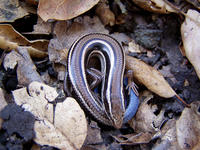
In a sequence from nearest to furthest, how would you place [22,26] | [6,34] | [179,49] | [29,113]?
[29,113] → [6,34] → [22,26] → [179,49]

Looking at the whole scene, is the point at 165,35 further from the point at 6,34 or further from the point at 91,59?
the point at 6,34

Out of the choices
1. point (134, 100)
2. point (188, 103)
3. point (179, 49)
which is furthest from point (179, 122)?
point (179, 49)

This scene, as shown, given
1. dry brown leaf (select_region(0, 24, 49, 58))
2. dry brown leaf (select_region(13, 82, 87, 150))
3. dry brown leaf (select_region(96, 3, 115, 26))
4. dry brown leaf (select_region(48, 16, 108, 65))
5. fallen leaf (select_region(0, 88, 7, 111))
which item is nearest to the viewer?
dry brown leaf (select_region(13, 82, 87, 150))

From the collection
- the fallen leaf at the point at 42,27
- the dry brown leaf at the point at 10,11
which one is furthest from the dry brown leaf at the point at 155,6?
the dry brown leaf at the point at 10,11

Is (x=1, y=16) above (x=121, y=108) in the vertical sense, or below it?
above

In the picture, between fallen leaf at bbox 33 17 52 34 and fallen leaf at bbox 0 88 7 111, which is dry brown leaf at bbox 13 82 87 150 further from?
fallen leaf at bbox 33 17 52 34

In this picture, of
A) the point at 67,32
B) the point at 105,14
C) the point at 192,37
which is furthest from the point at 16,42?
the point at 192,37

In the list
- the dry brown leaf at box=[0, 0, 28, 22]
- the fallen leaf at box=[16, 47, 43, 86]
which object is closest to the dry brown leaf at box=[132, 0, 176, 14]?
the dry brown leaf at box=[0, 0, 28, 22]
